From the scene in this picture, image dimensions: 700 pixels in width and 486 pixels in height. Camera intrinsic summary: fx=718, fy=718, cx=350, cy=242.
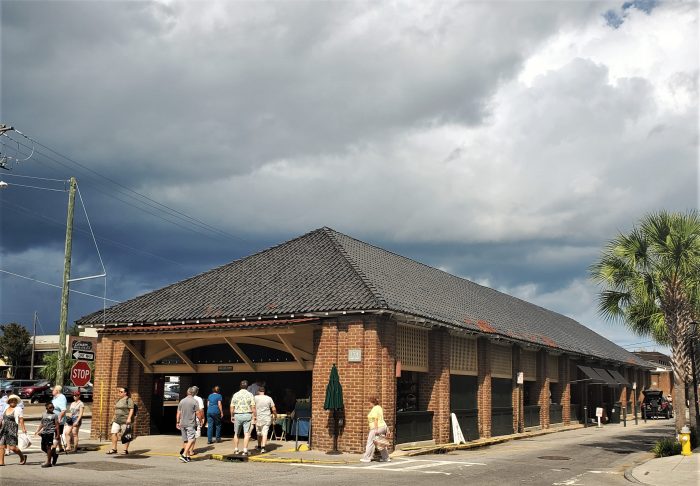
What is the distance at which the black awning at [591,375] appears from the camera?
3850cm

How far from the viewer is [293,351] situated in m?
21.2

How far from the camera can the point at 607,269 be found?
24594 millimetres

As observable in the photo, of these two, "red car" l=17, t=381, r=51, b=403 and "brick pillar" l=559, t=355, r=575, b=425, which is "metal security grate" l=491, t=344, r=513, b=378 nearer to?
"brick pillar" l=559, t=355, r=575, b=425

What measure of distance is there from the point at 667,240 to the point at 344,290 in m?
10.6

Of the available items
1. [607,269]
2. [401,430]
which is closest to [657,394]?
[607,269]

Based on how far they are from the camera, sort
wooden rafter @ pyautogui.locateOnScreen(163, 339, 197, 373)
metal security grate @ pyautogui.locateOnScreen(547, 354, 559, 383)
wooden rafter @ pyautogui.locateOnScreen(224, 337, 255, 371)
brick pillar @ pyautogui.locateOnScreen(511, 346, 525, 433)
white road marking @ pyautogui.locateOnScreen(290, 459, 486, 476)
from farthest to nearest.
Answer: metal security grate @ pyautogui.locateOnScreen(547, 354, 559, 383) < brick pillar @ pyautogui.locateOnScreen(511, 346, 525, 433) < wooden rafter @ pyautogui.locateOnScreen(163, 339, 197, 373) < wooden rafter @ pyautogui.locateOnScreen(224, 337, 255, 371) < white road marking @ pyautogui.locateOnScreen(290, 459, 486, 476)

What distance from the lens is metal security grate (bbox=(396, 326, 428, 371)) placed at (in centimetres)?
2181

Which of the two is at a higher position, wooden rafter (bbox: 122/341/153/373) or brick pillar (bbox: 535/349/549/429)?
wooden rafter (bbox: 122/341/153/373)

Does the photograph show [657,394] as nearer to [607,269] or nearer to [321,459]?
[607,269]

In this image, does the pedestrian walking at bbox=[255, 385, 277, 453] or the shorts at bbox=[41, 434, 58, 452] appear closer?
the shorts at bbox=[41, 434, 58, 452]

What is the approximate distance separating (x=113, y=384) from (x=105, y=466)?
305 inches

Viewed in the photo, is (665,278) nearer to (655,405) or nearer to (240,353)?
(240,353)

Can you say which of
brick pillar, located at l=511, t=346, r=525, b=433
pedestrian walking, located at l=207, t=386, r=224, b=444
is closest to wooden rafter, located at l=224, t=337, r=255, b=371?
pedestrian walking, located at l=207, t=386, r=224, b=444

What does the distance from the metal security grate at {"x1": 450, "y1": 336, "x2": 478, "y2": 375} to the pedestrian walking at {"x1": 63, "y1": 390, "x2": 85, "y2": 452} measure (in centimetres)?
1192
